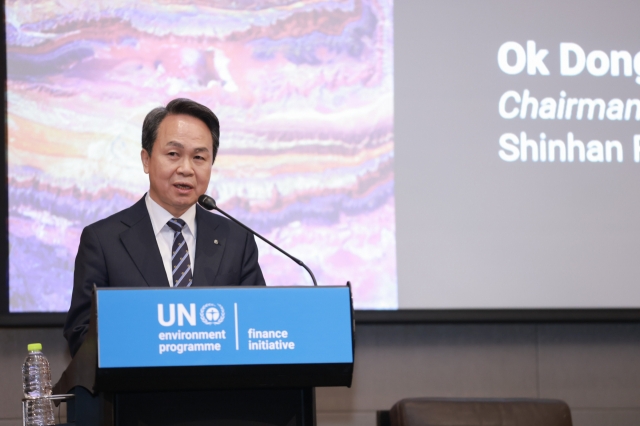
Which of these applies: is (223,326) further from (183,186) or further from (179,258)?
(183,186)

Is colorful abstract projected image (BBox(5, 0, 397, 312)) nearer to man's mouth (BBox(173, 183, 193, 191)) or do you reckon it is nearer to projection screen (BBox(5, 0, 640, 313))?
projection screen (BBox(5, 0, 640, 313))

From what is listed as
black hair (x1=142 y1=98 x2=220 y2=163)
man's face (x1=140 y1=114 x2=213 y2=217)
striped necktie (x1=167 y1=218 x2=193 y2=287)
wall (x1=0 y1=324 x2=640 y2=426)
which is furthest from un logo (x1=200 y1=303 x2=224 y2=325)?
wall (x1=0 y1=324 x2=640 y2=426)

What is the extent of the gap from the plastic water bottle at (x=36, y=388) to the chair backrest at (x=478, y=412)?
1022 millimetres

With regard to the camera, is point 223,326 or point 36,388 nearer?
point 223,326

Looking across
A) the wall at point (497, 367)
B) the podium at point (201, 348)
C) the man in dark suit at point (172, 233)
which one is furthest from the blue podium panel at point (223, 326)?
the wall at point (497, 367)

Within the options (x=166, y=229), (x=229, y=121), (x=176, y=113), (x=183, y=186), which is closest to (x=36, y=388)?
(x=166, y=229)

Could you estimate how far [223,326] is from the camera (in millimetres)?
1523

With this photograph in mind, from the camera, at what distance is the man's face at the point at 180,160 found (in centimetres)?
213

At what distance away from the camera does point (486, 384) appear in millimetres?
3551

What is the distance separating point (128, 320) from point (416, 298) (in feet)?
6.88

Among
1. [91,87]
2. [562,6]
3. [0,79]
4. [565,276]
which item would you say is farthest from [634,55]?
[0,79]

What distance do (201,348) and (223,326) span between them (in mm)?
60

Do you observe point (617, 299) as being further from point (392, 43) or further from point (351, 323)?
point (351, 323)

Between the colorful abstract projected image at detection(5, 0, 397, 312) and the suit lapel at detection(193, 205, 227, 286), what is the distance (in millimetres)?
1193
